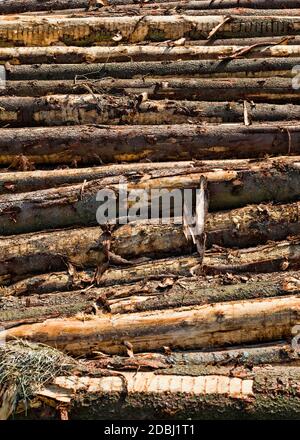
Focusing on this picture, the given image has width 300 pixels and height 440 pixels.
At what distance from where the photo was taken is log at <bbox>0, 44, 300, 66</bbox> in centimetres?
832

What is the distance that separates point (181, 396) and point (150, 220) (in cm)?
200

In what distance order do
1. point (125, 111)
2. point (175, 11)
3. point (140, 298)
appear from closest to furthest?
point (140, 298) < point (125, 111) < point (175, 11)

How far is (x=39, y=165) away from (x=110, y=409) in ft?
11.0

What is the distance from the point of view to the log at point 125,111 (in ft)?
23.9

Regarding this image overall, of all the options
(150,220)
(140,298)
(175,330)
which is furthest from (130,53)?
(175,330)

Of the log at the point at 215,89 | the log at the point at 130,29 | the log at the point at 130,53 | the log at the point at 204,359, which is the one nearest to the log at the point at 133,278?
the log at the point at 204,359

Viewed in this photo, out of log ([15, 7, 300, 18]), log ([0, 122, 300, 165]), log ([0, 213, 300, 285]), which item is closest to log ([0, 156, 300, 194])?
log ([0, 122, 300, 165])

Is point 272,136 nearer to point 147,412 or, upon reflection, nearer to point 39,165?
point 39,165

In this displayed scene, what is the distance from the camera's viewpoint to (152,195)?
626 centimetres

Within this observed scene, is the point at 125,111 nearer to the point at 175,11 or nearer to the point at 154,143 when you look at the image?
the point at 154,143

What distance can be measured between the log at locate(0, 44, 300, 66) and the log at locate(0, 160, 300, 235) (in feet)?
8.41

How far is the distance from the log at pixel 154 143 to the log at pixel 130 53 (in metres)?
1.76

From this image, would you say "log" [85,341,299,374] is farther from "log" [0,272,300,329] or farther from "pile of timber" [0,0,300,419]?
"log" [0,272,300,329]
